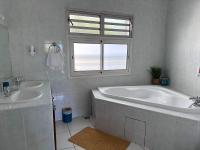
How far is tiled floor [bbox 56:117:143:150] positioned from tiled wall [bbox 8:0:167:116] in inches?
9.4

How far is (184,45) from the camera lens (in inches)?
105

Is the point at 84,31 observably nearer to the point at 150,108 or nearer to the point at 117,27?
the point at 117,27

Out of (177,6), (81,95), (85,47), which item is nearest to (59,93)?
(81,95)

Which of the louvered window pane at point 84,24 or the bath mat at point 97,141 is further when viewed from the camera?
the louvered window pane at point 84,24

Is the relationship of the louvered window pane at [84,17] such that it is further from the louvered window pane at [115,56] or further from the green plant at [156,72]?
the green plant at [156,72]

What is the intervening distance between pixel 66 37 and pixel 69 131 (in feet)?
5.34

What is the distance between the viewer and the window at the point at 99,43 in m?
2.63

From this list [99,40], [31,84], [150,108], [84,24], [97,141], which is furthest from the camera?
[99,40]

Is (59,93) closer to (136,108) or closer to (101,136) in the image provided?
(101,136)

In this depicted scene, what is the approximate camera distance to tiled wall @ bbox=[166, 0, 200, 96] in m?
2.42

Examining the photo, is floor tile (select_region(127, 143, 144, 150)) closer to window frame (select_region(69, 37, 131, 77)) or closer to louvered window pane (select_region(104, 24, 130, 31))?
window frame (select_region(69, 37, 131, 77))

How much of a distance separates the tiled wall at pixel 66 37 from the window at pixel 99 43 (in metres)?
0.13

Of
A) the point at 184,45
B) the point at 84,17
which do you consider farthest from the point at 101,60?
the point at 184,45

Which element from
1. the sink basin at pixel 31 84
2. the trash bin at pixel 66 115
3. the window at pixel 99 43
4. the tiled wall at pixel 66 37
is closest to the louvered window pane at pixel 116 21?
the window at pixel 99 43
